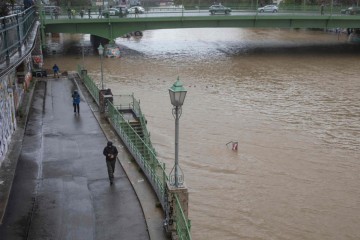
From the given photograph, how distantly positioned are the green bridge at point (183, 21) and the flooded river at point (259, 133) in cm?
332

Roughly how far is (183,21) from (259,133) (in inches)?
1150

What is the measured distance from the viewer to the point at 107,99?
70.8 feet

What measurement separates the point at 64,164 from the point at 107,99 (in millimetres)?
6299

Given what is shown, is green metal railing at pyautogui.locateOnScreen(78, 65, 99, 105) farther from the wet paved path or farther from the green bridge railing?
the wet paved path

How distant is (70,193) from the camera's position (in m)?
13.4

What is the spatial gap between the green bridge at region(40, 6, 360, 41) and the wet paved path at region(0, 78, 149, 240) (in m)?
31.6

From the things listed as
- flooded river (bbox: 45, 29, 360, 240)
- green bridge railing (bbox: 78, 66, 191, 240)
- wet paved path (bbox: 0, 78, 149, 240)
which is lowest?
flooded river (bbox: 45, 29, 360, 240)

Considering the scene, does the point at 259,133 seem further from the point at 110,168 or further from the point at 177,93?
the point at 177,93

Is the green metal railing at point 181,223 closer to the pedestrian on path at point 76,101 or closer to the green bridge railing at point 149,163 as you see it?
the green bridge railing at point 149,163

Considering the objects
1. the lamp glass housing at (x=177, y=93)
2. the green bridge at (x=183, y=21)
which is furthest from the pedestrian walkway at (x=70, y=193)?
the green bridge at (x=183, y=21)

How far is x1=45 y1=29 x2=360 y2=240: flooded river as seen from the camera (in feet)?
52.6

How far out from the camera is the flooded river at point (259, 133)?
16047 mm

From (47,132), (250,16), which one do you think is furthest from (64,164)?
(250,16)

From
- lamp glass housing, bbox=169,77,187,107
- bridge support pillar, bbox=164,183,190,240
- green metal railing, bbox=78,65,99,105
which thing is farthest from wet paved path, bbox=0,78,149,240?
green metal railing, bbox=78,65,99,105
